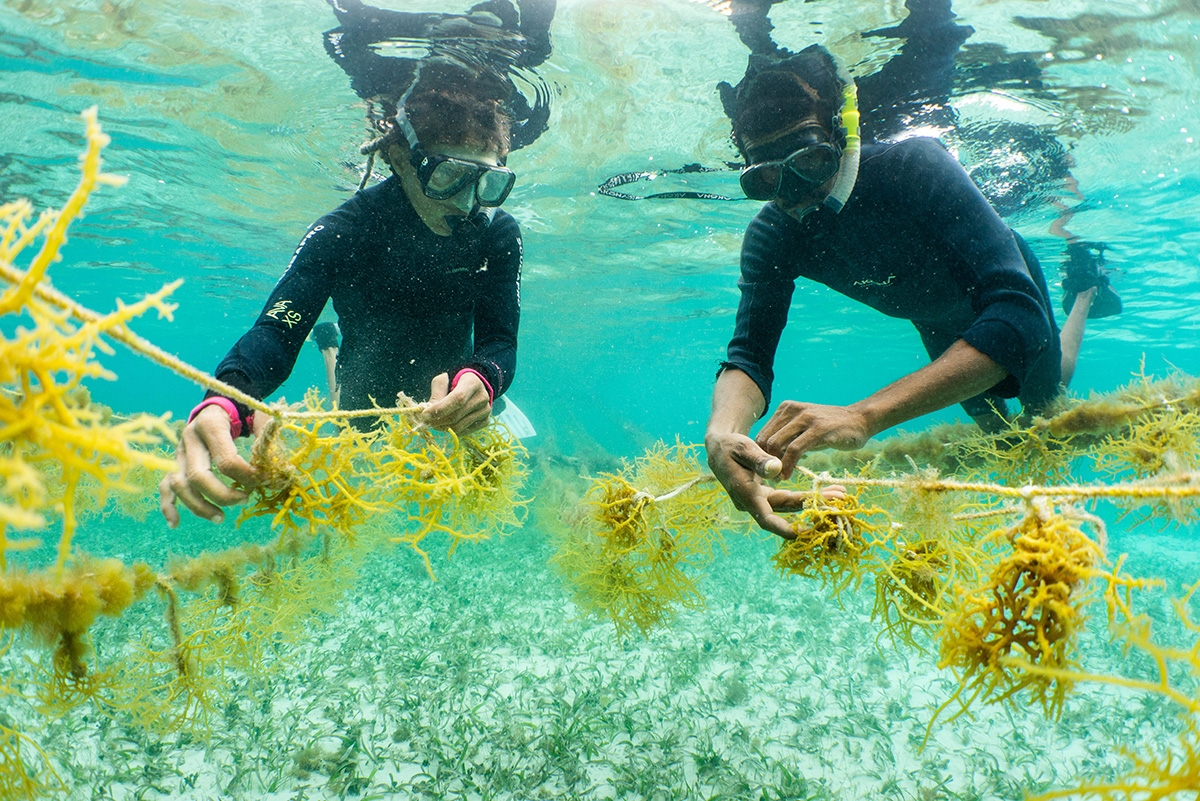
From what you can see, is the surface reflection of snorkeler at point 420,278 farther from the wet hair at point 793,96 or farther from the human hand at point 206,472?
the wet hair at point 793,96

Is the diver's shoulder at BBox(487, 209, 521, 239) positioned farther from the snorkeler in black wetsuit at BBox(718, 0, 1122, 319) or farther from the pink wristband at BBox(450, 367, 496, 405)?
the snorkeler in black wetsuit at BBox(718, 0, 1122, 319)

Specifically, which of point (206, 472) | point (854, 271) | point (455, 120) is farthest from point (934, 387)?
point (455, 120)

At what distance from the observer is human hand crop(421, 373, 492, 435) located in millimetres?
2877

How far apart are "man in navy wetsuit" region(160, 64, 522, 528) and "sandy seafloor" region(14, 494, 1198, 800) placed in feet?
8.45

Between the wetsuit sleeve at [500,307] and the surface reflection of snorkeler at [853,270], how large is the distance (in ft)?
5.41

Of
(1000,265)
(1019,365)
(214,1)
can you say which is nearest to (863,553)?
(1019,365)

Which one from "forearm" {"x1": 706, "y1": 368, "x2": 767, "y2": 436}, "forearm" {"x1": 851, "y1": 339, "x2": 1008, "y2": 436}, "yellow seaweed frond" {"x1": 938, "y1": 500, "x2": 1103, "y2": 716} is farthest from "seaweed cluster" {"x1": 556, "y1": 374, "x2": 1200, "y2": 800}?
"forearm" {"x1": 706, "y1": 368, "x2": 767, "y2": 436}

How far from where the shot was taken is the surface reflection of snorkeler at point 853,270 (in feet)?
9.55

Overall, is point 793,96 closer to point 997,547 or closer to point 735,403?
point 735,403

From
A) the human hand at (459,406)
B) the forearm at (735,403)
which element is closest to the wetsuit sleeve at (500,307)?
the human hand at (459,406)

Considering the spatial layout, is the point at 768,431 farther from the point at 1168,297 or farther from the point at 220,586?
the point at 1168,297

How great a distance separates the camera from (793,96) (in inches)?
171

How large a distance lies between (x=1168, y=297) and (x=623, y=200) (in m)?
20.3

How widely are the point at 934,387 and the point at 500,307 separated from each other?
332cm
